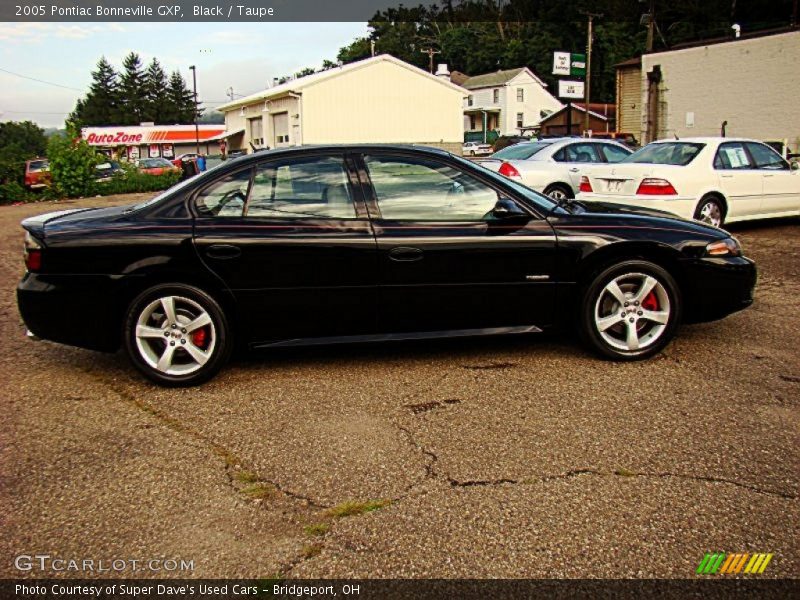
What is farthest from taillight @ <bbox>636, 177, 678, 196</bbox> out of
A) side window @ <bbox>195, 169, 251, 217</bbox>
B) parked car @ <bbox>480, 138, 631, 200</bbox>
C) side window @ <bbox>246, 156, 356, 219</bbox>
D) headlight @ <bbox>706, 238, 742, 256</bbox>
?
side window @ <bbox>195, 169, 251, 217</bbox>

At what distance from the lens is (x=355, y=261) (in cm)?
463

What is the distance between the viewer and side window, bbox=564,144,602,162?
12352 mm

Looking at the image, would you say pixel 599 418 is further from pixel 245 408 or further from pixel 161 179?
pixel 161 179

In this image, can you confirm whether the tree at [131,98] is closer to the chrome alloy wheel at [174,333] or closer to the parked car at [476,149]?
the parked car at [476,149]

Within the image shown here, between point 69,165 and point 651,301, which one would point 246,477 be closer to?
point 651,301

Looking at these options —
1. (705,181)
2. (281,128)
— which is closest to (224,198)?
(705,181)

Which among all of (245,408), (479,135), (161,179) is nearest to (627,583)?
(245,408)

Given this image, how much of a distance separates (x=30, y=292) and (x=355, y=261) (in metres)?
2.07

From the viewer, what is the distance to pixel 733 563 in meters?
2.62

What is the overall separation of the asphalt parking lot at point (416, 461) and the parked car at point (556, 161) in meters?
7.12

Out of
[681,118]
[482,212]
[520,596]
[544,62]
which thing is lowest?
[520,596]

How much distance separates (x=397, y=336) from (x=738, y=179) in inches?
303

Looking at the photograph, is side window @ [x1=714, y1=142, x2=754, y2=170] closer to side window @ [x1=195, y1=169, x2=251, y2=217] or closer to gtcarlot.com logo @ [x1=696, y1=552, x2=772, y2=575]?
side window @ [x1=195, y1=169, x2=251, y2=217]

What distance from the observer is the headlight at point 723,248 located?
502 centimetres
